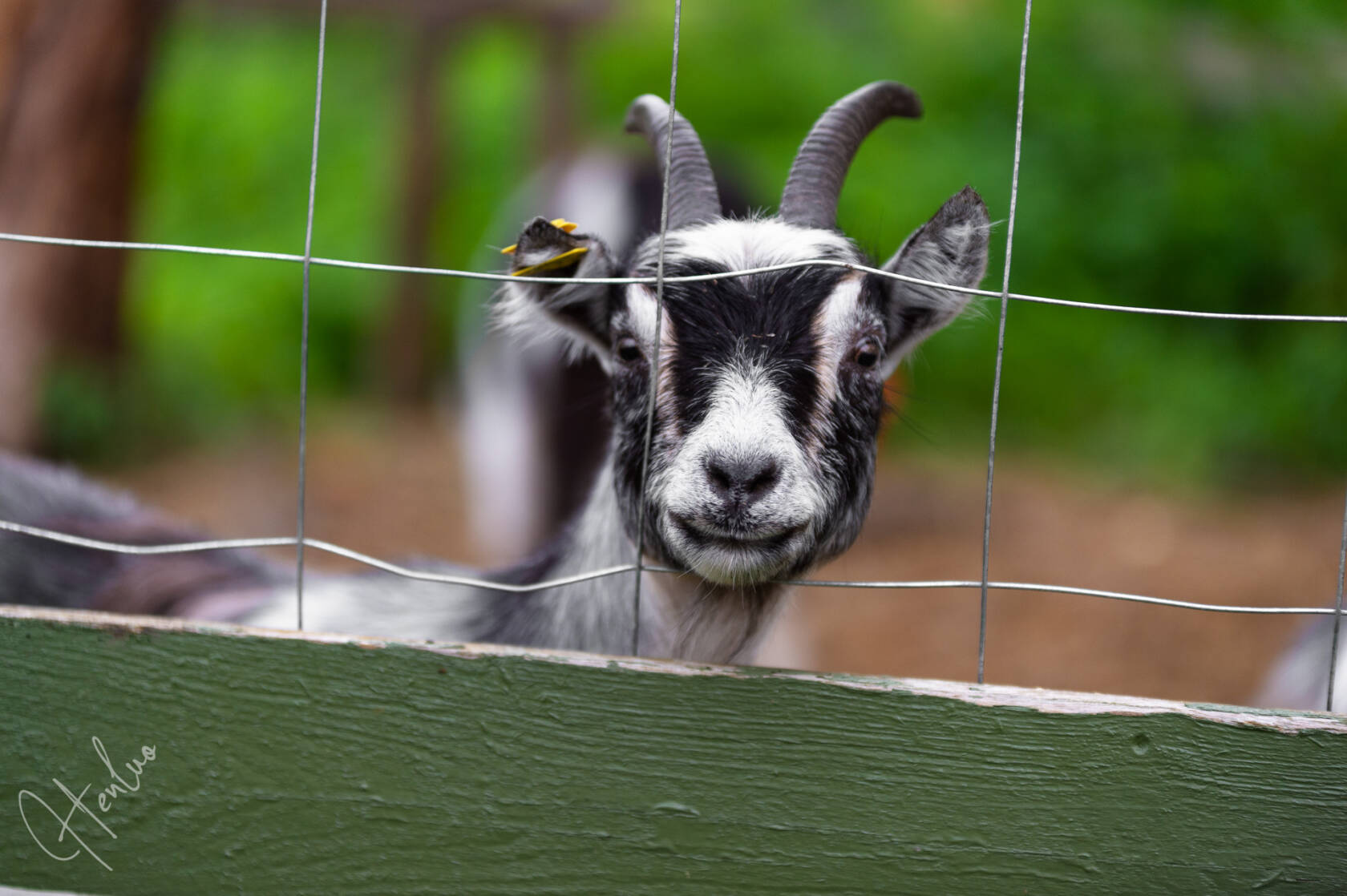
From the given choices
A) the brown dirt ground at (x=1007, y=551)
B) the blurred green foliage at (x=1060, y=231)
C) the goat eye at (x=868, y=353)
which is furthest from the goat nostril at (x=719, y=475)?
the blurred green foliage at (x=1060, y=231)

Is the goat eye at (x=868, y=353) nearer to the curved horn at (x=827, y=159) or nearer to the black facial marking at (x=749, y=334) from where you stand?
the black facial marking at (x=749, y=334)

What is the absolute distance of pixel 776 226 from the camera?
7.50ft

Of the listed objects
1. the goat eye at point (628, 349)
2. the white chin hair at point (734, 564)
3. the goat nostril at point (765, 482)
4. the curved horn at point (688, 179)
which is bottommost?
the white chin hair at point (734, 564)

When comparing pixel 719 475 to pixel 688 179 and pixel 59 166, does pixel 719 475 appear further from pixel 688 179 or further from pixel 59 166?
pixel 59 166

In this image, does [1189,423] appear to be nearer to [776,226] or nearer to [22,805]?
[776,226]

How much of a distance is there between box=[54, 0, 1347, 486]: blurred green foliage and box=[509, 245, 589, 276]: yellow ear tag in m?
4.04

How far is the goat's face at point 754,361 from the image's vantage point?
Result: 198 cm

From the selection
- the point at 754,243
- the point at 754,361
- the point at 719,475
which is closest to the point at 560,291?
the point at 754,243

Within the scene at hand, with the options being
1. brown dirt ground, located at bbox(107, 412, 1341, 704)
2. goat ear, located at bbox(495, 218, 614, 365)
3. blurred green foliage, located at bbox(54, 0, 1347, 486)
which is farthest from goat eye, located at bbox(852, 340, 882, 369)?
blurred green foliage, located at bbox(54, 0, 1347, 486)

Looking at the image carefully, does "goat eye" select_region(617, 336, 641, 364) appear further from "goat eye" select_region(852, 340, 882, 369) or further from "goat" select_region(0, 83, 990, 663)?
"goat eye" select_region(852, 340, 882, 369)

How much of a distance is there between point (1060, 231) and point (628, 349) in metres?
6.56

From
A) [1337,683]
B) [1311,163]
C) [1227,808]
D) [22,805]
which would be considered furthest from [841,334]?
Result: [1311,163]

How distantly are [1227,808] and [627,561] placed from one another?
4.03 feet

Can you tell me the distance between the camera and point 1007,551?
21.5 ft
